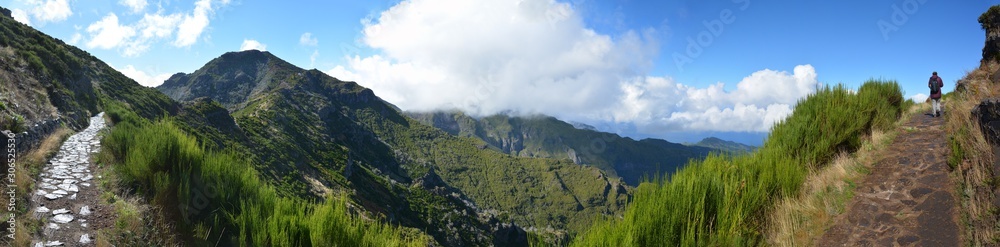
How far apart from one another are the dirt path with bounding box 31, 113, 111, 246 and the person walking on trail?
1781 centimetres

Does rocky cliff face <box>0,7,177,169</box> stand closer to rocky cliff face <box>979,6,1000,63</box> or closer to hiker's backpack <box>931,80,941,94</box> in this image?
hiker's backpack <box>931,80,941,94</box>

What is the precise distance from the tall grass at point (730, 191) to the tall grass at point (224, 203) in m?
2.79

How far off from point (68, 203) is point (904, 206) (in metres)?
11.8

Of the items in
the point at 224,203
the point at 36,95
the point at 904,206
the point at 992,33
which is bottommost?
the point at 224,203

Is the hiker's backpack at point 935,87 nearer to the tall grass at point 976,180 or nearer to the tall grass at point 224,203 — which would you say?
the tall grass at point 976,180

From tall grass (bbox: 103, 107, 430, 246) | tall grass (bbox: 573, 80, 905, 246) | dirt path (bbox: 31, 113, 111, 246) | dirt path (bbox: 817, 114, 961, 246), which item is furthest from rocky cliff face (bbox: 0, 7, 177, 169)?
dirt path (bbox: 817, 114, 961, 246)

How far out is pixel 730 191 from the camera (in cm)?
495

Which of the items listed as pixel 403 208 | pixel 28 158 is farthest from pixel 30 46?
pixel 403 208

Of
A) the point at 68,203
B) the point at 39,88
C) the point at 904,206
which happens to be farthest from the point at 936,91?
the point at 39,88

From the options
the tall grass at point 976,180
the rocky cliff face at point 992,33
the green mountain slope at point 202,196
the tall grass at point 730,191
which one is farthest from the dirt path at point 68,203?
the rocky cliff face at point 992,33

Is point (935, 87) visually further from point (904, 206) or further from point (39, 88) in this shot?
point (39, 88)

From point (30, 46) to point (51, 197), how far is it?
25683 millimetres

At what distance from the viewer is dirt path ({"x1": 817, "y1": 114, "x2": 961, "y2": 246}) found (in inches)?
167

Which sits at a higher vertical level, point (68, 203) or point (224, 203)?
point (224, 203)
